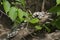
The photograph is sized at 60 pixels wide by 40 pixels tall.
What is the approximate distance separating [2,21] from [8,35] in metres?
0.36

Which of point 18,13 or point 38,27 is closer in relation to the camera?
point 18,13

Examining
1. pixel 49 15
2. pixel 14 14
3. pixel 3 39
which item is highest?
pixel 14 14

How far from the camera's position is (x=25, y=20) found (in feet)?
5.79

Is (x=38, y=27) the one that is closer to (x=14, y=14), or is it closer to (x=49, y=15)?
(x=49, y=15)

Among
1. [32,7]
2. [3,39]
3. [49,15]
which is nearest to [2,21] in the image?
[3,39]

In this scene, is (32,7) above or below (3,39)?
above

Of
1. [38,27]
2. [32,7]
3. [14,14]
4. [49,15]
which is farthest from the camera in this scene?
[32,7]

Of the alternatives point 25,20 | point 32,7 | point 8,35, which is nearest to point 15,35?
point 8,35

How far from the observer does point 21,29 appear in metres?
1.71

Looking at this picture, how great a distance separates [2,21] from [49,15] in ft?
2.15

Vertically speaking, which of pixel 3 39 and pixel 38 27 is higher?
pixel 38 27

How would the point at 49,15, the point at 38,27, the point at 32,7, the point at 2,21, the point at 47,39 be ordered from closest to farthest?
the point at 47,39 → the point at 38,27 → the point at 49,15 → the point at 2,21 → the point at 32,7

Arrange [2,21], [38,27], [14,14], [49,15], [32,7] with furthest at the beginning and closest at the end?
[32,7]
[2,21]
[49,15]
[38,27]
[14,14]

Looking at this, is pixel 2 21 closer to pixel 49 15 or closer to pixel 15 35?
pixel 15 35
